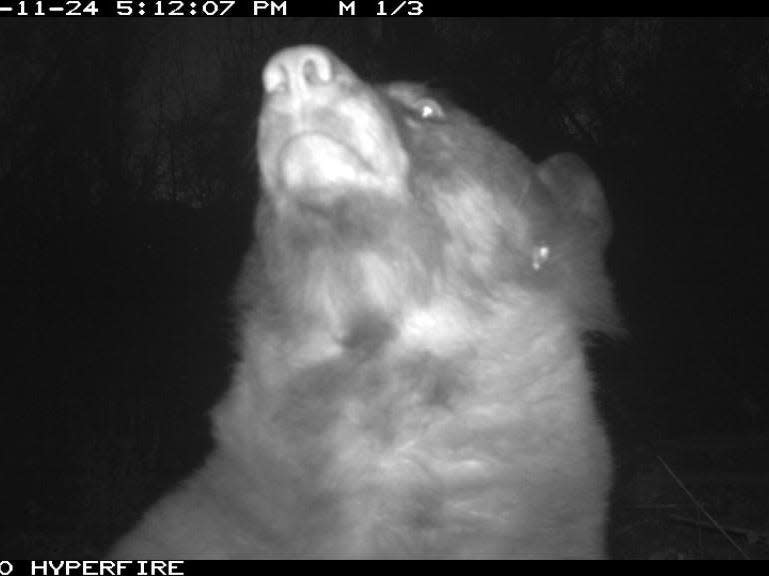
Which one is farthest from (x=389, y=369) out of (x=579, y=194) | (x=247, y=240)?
(x=247, y=240)

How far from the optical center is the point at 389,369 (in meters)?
1.42

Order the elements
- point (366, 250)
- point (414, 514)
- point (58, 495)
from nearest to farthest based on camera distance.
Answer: point (414, 514) → point (366, 250) → point (58, 495)

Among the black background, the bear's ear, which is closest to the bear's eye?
the bear's ear

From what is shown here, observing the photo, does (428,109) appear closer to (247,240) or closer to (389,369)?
(389,369)

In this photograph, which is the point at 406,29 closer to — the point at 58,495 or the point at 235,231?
the point at 235,231

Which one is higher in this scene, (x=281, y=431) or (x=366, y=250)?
(x=366, y=250)

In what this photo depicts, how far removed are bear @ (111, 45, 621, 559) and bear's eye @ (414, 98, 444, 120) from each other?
12cm

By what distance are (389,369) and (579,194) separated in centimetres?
73

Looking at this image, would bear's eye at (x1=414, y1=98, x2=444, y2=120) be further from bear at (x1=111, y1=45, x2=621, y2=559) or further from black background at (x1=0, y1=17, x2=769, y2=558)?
black background at (x1=0, y1=17, x2=769, y2=558)

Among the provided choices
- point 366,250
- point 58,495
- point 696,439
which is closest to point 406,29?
point 366,250

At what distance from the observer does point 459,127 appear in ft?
5.64

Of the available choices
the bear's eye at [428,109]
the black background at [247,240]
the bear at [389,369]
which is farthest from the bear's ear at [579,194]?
the black background at [247,240]

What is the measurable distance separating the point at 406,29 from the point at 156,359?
6.75 ft

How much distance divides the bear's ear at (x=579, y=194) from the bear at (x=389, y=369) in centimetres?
14
